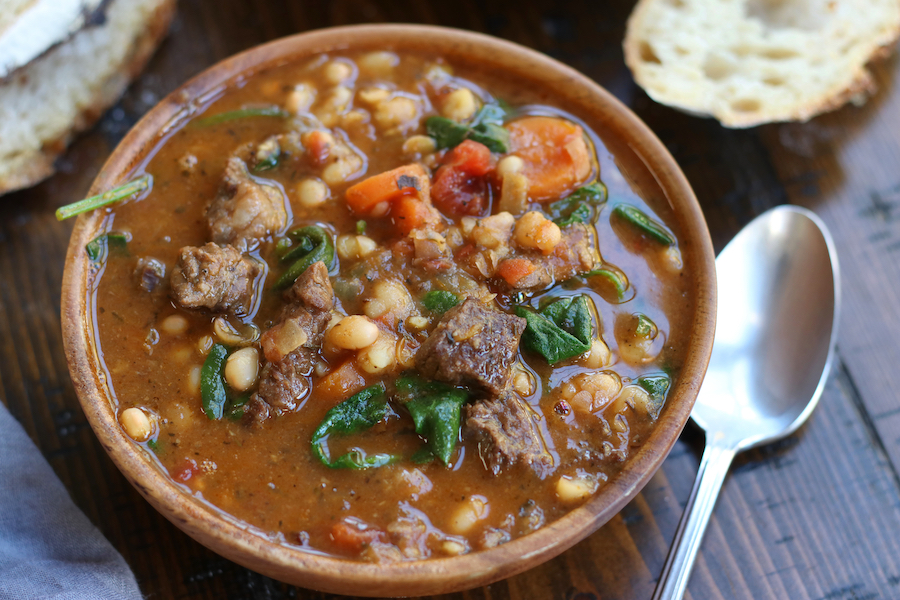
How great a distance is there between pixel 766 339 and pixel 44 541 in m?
3.08

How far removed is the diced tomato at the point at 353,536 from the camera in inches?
95.0

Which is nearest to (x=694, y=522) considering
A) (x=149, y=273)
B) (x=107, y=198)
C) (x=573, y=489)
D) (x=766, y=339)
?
(x=573, y=489)

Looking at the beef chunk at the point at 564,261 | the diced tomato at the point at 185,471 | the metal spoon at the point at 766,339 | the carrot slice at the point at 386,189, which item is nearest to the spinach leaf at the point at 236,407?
the diced tomato at the point at 185,471

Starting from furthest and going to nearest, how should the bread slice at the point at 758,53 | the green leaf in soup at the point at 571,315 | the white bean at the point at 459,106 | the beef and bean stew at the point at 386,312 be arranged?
the bread slice at the point at 758,53, the white bean at the point at 459,106, the green leaf in soup at the point at 571,315, the beef and bean stew at the point at 386,312

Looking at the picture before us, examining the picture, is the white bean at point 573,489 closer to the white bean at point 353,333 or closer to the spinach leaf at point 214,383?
the white bean at point 353,333

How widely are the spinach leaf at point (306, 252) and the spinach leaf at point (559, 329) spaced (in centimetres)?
76

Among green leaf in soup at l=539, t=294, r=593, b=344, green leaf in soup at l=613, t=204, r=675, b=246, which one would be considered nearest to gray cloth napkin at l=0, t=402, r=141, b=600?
green leaf in soup at l=539, t=294, r=593, b=344

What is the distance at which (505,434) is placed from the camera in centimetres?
252

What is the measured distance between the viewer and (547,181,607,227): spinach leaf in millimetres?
3033

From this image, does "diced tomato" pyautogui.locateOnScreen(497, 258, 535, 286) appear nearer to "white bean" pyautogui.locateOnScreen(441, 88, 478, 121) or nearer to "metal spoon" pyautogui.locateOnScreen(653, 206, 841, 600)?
"white bean" pyautogui.locateOnScreen(441, 88, 478, 121)

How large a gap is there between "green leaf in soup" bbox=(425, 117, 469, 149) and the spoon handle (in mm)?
1650

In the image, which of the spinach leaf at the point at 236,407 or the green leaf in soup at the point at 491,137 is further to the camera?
the green leaf in soup at the point at 491,137

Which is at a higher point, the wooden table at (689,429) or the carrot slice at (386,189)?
the carrot slice at (386,189)

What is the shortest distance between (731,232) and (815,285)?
0.50 meters
